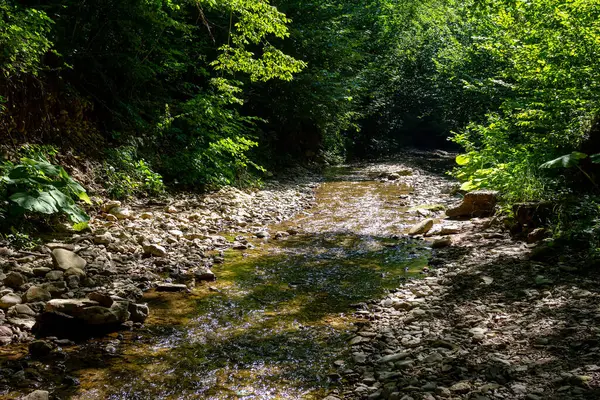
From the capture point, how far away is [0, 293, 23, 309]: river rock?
149 inches

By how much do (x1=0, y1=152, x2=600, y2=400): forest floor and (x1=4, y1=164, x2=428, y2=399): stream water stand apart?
2cm

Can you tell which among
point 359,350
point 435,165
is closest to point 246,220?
point 359,350

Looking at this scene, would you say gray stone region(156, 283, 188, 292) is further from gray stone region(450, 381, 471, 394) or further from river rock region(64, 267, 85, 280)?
gray stone region(450, 381, 471, 394)

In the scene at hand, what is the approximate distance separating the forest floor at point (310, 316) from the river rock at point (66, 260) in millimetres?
111

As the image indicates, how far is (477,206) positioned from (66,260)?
7066 mm

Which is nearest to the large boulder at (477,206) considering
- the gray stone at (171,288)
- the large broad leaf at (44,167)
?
the gray stone at (171,288)

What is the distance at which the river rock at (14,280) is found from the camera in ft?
13.5

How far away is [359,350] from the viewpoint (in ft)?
12.0

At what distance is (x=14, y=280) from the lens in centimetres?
413

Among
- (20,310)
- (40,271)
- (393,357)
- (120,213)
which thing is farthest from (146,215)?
(393,357)

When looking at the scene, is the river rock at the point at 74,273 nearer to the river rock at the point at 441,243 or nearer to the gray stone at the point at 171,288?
the gray stone at the point at 171,288

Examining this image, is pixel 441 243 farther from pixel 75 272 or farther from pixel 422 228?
pixel 75 272

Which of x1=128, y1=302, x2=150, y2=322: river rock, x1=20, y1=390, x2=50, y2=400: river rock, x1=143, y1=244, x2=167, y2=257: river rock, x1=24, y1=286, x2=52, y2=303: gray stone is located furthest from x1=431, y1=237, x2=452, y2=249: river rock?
x1=20, y1=390, x2=50, y2=400: river rock

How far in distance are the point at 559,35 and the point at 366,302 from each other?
596 cm
